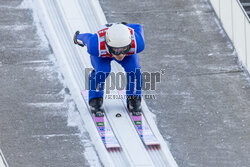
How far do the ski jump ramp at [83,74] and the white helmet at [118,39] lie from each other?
3.18 feet

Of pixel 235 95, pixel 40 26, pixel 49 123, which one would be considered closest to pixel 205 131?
pixel 235 95

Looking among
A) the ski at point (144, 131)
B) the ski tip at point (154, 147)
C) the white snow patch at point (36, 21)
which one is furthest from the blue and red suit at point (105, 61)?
the white snow patch at point (36, 21)

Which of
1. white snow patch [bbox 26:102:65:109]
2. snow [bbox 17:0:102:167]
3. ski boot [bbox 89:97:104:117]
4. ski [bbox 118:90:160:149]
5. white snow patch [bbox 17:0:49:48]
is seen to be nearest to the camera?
snow [bbox 17:0:102:167]

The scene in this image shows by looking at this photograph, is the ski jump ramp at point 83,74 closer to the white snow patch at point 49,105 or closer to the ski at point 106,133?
the ski at point 106,133

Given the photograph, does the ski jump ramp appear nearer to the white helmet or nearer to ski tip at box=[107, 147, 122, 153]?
ski tip at box=[107, 147, 122, 153]

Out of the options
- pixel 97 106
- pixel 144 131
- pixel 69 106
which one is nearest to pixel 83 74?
pixel 69 106

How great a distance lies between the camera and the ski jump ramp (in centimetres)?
834

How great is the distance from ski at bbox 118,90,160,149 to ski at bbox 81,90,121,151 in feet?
1.01

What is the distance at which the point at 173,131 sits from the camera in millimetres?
8797

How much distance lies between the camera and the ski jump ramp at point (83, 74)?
8344 mm

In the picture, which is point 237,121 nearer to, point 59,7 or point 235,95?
point 235,95

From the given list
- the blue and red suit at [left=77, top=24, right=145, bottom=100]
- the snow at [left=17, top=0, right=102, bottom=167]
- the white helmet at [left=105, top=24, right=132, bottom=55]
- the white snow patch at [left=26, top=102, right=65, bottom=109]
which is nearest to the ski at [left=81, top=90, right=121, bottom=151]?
the snow at [left=17, top=0, right=102, bottom=167]

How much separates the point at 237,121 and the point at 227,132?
0.27 m

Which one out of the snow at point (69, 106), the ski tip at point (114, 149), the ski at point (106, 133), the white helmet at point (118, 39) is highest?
the white helmet at point (118, 39)
